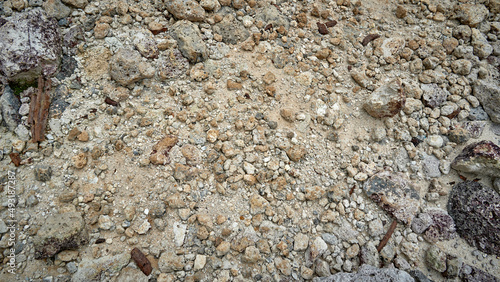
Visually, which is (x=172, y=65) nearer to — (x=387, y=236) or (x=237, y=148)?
(x=237, y=148)

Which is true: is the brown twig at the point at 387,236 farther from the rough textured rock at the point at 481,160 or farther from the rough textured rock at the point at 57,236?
the rough textured rock at the point at 57,236

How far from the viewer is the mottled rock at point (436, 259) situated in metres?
2.78

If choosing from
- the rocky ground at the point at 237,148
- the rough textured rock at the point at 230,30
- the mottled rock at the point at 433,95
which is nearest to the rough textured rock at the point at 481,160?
the rocky ground at the point at 237,148

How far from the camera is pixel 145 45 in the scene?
307 centimetres

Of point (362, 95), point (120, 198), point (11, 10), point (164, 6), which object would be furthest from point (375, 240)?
point (11, 10)

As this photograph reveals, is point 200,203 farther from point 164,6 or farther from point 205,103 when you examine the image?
point 164,6

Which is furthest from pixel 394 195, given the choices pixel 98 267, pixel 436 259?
pixel 98 267

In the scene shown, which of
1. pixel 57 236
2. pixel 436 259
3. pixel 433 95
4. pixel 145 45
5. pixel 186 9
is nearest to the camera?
pixel 57 236

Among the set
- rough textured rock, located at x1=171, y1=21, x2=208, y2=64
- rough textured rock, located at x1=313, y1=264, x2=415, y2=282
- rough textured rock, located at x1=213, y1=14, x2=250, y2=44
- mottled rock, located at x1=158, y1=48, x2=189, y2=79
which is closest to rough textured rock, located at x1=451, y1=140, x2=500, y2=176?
rough textured rock, located at x1=313, y1=264, x2=415, y2=282

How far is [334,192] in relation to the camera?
293 centimetres

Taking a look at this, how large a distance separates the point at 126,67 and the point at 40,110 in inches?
35.1

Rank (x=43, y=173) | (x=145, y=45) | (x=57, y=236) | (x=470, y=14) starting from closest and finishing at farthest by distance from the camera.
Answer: (x=57, y=236) → (x=43, y=173) → (x=145, y=45) → (x=470, y=14)

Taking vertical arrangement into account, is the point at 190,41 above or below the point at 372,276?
above

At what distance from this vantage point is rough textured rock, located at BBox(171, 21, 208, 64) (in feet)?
10.2
